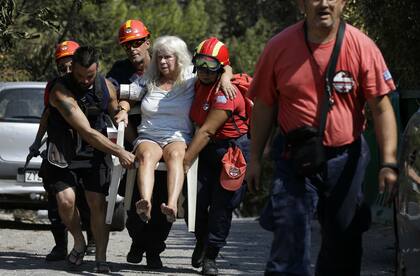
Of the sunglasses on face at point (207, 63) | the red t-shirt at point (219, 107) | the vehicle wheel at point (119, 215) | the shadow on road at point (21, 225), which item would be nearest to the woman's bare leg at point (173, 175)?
the red t-shirt at point (219, 107)

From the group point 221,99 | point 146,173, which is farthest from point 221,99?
point 146,173

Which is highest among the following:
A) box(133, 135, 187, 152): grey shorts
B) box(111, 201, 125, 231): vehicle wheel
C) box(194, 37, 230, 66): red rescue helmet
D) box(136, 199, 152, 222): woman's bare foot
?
box(194, 37, 230, 66): red rescue helmet

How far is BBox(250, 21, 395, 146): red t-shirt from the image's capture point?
6.41 m

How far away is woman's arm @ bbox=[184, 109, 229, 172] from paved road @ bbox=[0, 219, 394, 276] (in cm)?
106

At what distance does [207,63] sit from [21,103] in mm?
5356

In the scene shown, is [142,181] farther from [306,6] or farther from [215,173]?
[306,6]

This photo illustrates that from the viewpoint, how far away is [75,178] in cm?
985

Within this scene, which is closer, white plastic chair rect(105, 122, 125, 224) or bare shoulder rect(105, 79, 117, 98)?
white plastic chair rect(105, 122, 125, 224)

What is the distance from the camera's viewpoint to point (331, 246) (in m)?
6.52

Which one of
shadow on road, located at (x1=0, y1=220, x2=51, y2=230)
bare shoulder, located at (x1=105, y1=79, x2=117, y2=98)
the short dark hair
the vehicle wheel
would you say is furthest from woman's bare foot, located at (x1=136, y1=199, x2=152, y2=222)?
shadow on road, located at (x1=0, y1=220, x2=51, y2=230)

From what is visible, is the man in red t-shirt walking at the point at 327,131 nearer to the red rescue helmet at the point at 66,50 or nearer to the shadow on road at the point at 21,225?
the red rescue helmet at the point at 66,50

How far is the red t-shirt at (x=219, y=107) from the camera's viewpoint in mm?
9398

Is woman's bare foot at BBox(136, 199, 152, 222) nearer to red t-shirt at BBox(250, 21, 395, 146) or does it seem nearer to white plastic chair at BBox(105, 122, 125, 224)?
white plastic chair at BBox(105, 122, 125, 224)

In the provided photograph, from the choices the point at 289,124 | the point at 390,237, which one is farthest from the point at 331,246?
the point at 390,237
